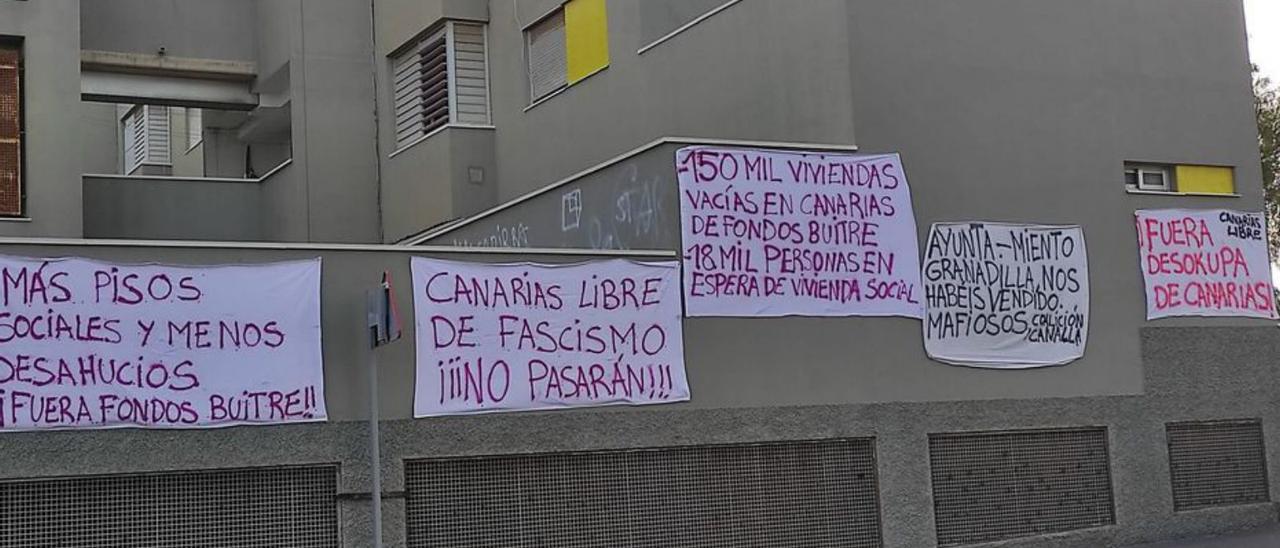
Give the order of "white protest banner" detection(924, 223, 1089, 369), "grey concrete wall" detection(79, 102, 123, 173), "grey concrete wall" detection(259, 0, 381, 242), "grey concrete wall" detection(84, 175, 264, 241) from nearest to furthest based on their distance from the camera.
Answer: "white protest banner" detection(924, 223, 1089, 369) < "grey concrete wall" detection(259, 0, 381, 242) < "grey concrete wall" detection(84, 175, 264, 241) < "grey concrete wall" detection(79, 102, 123, 173)

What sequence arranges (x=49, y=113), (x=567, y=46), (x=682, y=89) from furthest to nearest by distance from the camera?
(x=567, y=46) < (x=49, y=113) < (x=682, y=89)

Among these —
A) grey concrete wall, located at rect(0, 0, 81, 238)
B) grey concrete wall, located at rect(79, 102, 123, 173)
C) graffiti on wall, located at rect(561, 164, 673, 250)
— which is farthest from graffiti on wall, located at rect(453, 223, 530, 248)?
grey concrete wall, located at rect(79, 102, 123, 173)

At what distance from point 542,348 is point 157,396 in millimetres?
2654

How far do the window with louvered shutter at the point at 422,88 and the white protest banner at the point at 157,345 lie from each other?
7688 mm

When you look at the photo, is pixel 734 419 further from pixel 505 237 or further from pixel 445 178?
pixel 445 178

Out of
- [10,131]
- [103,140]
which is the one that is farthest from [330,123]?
[103,140]

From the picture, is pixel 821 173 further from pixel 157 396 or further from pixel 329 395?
pixel 157 396

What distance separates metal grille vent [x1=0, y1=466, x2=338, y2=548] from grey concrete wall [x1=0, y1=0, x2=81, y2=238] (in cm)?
700

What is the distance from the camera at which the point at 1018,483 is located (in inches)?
489

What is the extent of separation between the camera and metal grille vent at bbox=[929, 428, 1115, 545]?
39.7ft

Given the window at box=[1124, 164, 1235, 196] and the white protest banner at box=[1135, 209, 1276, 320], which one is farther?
the window at box=[1124, 164, 1235, 196]

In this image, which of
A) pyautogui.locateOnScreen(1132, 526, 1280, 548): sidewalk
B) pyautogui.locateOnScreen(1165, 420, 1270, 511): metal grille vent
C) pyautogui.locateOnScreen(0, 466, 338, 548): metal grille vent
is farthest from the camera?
pyautogui.locateOnScreen(1165, 420, 1270, 511): metal grille vent

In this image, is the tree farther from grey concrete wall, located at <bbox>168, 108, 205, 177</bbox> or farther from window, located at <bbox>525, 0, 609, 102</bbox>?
grey concrete wall, located at <bbox>168, 108, 205, 177</bbox>

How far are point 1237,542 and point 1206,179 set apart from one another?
336cm
